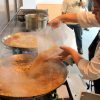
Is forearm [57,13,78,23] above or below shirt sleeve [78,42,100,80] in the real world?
above

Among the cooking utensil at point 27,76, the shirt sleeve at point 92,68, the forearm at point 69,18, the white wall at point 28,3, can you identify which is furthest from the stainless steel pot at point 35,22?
the white wall at point 28,3

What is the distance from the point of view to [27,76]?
4.25 feet

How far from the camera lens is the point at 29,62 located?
1.46 meters

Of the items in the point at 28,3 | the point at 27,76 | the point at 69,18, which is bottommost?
the point at 27,76

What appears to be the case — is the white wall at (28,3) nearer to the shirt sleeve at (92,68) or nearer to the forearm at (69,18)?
the forearm at (69,18)

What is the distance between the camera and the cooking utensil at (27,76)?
3.64ft

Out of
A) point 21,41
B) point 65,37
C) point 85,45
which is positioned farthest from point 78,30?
point 21,41

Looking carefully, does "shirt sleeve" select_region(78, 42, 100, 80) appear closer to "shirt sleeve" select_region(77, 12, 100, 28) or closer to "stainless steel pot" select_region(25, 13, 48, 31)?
→ "shirt sleeve" select_region(77, 12, 100, 28)

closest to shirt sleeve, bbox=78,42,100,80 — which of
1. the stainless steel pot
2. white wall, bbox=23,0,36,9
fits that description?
the stainless steel pot

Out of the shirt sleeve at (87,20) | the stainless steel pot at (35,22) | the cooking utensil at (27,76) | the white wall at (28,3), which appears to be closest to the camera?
the cooking utensil at (27,76)

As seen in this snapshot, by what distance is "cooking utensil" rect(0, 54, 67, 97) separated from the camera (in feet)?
3.64

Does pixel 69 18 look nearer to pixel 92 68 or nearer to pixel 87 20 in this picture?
pixel 87 20

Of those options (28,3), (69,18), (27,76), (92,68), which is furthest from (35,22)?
(28,3)

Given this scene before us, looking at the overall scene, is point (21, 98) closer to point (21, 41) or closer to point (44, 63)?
point (44, 63)
